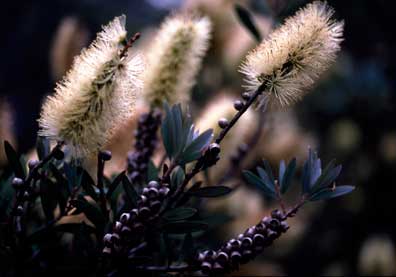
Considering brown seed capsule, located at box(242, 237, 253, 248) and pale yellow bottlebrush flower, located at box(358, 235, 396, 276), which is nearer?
brown seed capsule, located at box(242, 237, 253, 248)

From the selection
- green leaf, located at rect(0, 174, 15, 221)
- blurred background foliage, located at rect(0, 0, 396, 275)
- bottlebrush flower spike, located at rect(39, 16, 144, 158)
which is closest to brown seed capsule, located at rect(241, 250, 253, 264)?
bottlebrush flower spike, located at rect(39, 16, 144, 158)

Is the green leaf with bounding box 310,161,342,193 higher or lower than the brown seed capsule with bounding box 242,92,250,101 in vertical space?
lower

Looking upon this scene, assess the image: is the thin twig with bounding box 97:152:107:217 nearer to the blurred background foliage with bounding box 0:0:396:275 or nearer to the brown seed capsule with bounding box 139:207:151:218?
the brown seed capsule with bounding box 139:207:151:218

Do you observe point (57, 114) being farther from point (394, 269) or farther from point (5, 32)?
point (5, 32)

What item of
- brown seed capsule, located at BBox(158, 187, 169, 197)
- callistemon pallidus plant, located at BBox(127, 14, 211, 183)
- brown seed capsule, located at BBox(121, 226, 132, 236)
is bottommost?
brown seed capsule, located at BBox(121, 226, 132, 236)

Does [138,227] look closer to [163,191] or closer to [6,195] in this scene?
[163,191]

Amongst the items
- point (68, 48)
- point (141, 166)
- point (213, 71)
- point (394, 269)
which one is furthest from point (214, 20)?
point (394, 269)

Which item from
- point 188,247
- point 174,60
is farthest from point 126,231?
point 174,60
